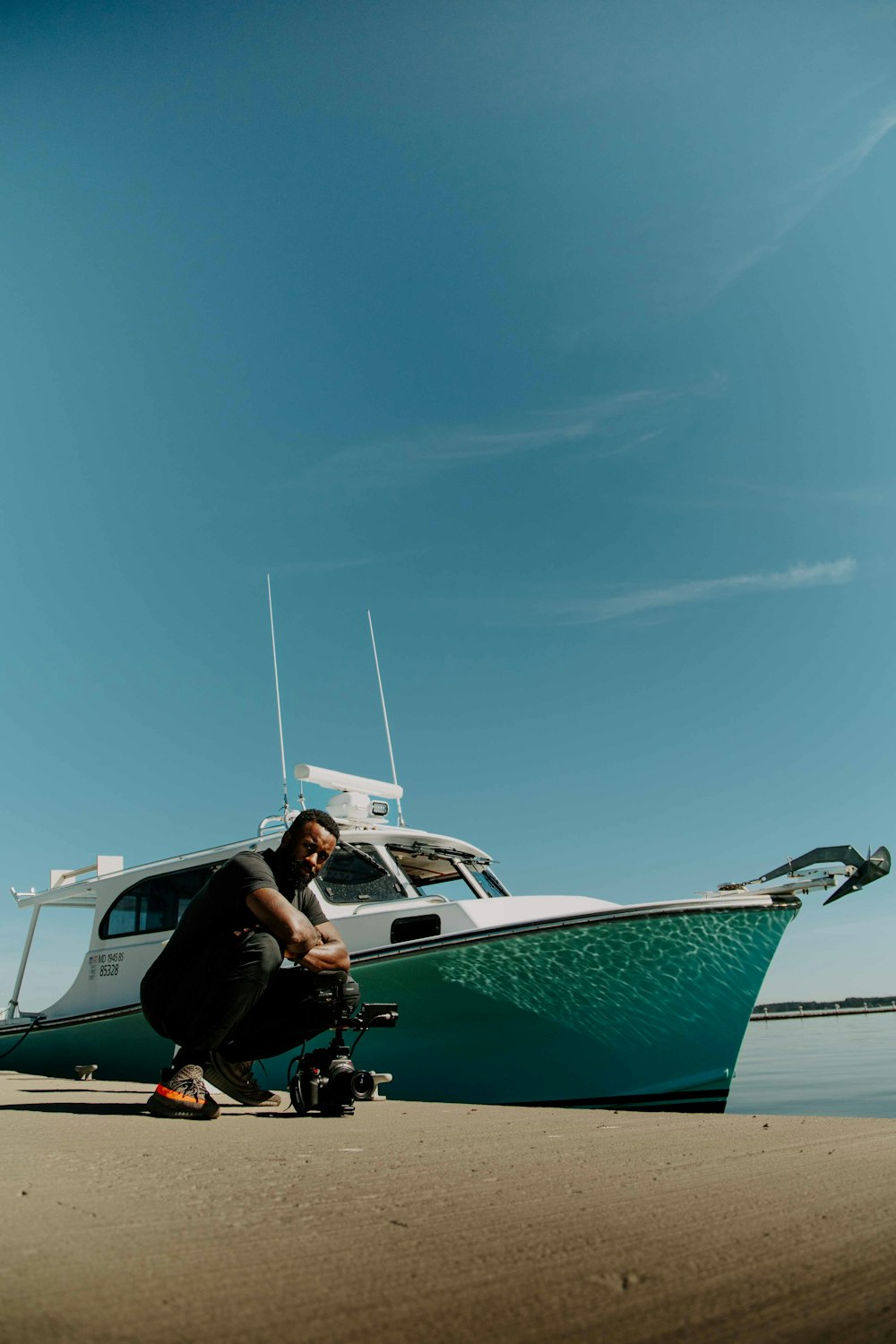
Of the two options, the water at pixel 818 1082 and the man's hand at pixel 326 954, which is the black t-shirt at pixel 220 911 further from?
the water at pixel 818 1082

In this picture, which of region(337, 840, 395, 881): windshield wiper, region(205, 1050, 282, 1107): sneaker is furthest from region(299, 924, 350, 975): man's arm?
region(337, 840, 395, 881): windshield wiper

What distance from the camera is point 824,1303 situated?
98 cm

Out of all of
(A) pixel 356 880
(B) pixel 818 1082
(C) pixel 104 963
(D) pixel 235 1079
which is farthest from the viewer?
(B) pixel 818 1082

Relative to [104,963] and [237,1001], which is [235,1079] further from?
[104,963]

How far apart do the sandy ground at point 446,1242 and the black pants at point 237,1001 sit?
71 cm

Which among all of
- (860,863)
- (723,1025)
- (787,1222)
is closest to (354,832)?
A: (723,1025)

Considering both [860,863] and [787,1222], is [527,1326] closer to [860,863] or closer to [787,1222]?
[787,1222]

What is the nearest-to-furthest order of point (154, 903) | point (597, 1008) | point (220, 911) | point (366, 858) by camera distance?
point (220, 911)
point (597, 1008)
point (366, 858)
point (154, 903)

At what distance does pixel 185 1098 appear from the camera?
10.3 feet

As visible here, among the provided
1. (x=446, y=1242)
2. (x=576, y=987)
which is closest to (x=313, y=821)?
(x=446, y=1242)

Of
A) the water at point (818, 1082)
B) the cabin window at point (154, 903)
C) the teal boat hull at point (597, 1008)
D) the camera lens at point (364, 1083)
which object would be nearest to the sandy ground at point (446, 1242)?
the camera lens at point (364, 1083)

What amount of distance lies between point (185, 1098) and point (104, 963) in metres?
5.28

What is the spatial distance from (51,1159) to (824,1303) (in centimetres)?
188

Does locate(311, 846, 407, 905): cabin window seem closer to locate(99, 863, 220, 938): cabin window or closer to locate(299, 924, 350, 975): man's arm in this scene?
locate(99, 863, 220, 938): cabin window
